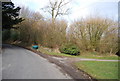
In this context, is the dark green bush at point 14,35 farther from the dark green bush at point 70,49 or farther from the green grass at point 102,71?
the green grass at point 102,71

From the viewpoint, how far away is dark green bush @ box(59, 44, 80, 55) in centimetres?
1936

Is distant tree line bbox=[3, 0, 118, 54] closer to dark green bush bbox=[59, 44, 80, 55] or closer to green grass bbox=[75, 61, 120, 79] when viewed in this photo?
dark green bush bbox=[59, 44, 80, 55]

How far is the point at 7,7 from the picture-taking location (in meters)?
17.7

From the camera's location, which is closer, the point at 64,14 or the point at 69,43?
the point at 69,43

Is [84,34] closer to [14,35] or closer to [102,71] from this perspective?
[102,71]

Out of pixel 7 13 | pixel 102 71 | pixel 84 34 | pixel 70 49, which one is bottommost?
pixel 70 49

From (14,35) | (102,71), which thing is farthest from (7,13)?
(102,71)

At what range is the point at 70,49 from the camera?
19.5 meters

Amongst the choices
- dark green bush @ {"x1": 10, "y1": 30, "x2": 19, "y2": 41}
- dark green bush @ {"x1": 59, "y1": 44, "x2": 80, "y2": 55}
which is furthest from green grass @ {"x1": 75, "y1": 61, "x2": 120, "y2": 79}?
dark green bush @ {"x1": 10, "y1": 30, "x2": 19, "y2": 41}

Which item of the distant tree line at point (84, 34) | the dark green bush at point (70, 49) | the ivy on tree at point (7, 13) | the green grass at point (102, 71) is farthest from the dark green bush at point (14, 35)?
the green grass at point (102, 71)

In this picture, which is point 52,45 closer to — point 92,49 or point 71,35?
point 71,35

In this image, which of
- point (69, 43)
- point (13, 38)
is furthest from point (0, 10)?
point (13, 38)

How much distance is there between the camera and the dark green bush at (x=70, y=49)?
19359mm

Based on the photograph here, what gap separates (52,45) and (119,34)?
40.9ft
